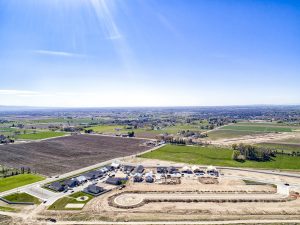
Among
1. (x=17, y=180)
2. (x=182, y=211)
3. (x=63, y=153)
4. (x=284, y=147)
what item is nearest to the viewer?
(x=182, y=211)

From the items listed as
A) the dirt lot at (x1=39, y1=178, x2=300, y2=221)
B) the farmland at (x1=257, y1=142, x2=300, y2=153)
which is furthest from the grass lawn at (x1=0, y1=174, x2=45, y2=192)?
the farmland at (x1=257, y1=142, x2=300, y2=153)

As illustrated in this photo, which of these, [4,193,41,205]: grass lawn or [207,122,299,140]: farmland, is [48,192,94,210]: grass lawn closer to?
[4,193,41,205]: grass lawn

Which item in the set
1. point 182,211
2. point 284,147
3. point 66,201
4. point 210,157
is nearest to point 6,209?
point 66,201

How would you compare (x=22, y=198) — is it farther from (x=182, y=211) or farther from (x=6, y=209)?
(x=182, y=211)

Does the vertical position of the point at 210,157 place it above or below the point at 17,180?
above

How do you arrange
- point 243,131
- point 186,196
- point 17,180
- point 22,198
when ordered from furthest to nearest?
point 243,131
point 17,180
point 186,196
point 22,198

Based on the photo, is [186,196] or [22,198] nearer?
[22,198]

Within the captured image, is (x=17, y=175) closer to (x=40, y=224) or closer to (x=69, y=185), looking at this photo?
(x=69, y=185)
